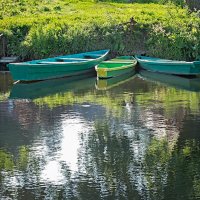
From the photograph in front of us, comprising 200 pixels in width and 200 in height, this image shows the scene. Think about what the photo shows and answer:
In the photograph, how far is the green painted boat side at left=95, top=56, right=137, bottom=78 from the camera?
2697 cm

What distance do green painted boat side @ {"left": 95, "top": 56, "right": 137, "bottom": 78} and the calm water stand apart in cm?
230

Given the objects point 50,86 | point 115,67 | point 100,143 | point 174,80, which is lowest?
point 50,86

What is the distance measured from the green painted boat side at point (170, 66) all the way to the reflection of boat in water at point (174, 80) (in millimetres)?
254

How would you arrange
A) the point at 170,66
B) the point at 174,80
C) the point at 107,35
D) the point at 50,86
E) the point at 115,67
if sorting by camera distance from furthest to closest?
the point at 107,35
the point at 170,66
the point at 115,67
the point at 174,80
the point at 50,86

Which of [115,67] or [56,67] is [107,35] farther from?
[56,67]

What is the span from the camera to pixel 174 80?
26906 millimetres

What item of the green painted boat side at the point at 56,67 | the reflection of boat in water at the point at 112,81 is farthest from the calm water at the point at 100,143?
the green painted boat side at the point at 56,67

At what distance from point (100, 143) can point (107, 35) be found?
58.2 feet

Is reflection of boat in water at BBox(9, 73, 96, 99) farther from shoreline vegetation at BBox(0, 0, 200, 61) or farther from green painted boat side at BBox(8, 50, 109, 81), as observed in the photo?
shoreline vegetation at BBox(0, 0, 200, 61)

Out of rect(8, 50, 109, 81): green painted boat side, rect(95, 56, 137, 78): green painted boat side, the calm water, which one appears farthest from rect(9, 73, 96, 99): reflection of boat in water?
rect(95, 56, 137, 78): green painted boat side

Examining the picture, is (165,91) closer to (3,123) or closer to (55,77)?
(55,77)

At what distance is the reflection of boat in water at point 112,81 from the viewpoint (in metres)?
25.3

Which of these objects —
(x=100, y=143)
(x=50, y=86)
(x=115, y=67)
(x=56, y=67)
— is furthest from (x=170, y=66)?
(x=100, y=143)

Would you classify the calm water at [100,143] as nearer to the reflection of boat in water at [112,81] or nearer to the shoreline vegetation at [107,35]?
the reflection of boat in water at [112,81]
